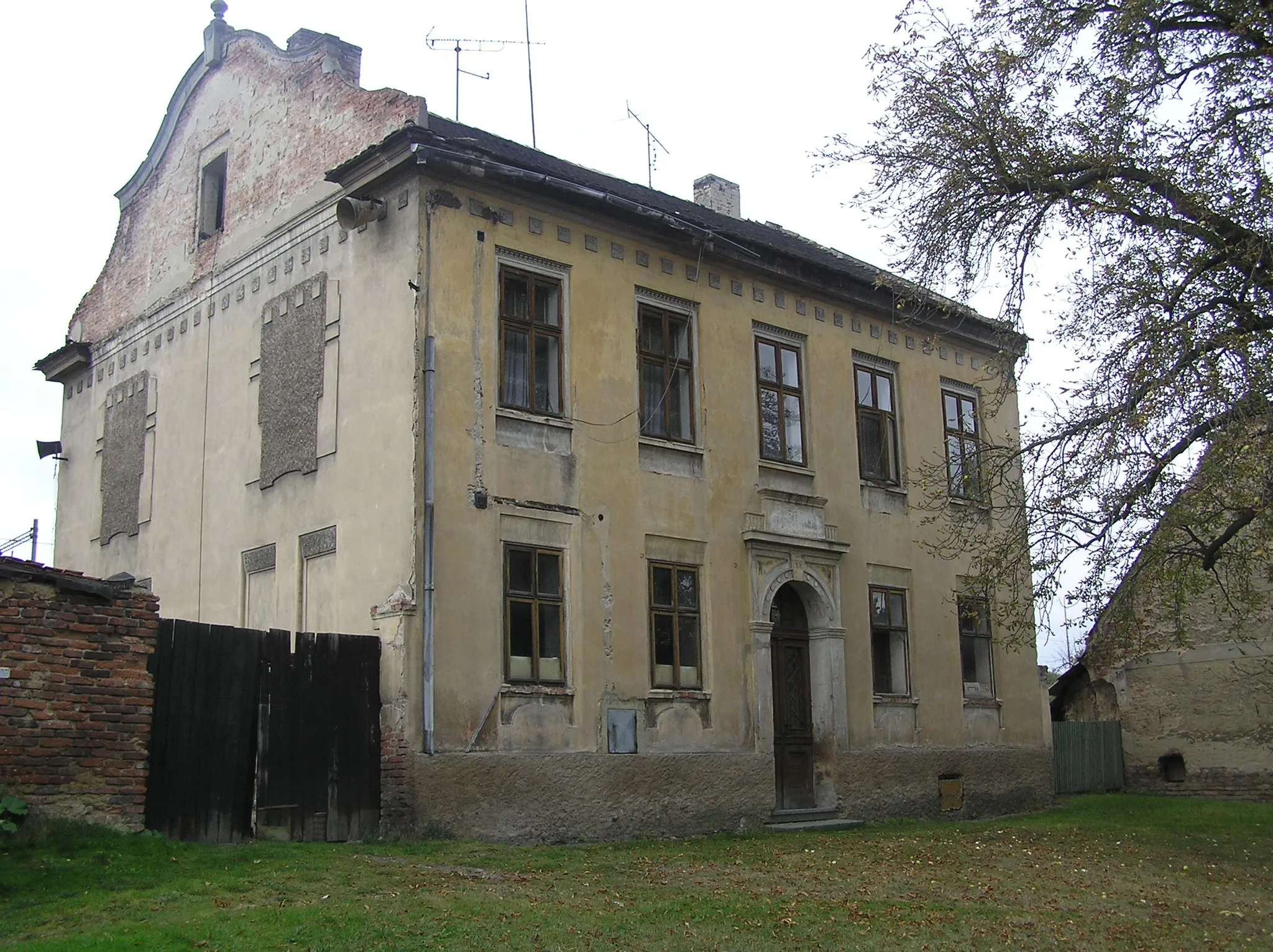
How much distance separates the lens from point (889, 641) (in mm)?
19297

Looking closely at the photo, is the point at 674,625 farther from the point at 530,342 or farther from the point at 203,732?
the point at 203,732

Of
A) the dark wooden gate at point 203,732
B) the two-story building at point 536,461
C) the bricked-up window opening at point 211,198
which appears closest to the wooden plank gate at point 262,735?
the dark wooden gate at point 203,732

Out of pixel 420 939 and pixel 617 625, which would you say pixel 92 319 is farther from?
pixel 420 939

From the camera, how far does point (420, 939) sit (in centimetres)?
823

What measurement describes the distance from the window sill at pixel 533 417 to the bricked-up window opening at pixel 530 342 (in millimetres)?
54

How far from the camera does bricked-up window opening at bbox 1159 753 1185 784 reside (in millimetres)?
24391

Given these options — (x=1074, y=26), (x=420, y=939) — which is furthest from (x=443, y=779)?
(x=1074, y=26)

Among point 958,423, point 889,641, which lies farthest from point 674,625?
point 958,423

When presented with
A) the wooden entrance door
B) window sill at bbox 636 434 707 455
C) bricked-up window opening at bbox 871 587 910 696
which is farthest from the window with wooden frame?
window sill at bbox 636 434 707 455

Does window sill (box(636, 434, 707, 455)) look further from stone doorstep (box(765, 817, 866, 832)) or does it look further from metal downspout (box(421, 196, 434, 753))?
stone doorstep (box(765, 817, 866, 832))

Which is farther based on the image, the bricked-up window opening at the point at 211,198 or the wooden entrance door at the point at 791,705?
the bricked-up window opening at the point at 211,198

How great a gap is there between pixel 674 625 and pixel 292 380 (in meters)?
5.59

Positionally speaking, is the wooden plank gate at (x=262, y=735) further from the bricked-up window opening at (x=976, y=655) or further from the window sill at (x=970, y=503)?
the bricked-up window opening at (x=976, y=655)

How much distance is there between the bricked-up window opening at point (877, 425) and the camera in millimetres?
19531
